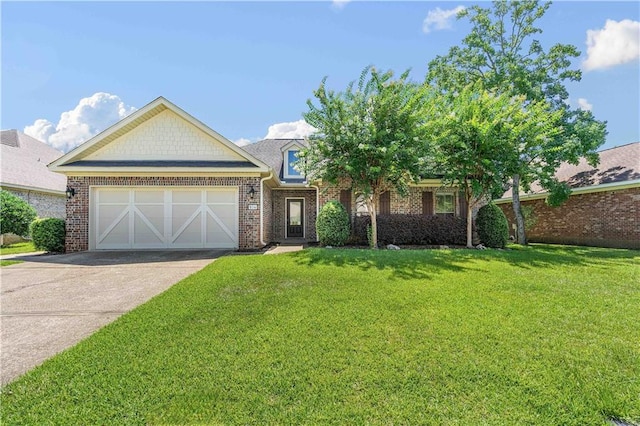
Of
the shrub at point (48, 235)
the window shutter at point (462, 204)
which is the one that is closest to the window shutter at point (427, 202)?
the window shutter at point (462, 204)

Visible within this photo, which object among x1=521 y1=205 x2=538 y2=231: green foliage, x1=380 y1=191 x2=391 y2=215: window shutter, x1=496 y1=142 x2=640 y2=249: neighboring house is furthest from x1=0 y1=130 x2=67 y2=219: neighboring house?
x1=496 y1=142 x2=640 y2=249: neighboring house

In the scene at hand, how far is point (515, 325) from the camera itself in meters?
4.02

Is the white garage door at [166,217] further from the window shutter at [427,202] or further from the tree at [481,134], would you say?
the window shutter at [427,202]

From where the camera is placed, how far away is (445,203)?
Result: 1476 centimetres

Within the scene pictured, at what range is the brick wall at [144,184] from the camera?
11.5 m

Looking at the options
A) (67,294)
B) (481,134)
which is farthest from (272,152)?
(67,294)

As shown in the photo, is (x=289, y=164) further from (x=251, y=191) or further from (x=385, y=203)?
(x=385, y=203)

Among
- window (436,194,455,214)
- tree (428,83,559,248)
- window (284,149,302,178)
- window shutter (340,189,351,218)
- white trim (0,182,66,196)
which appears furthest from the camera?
window (284,149,302,178)

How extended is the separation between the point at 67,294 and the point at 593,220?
64.9 feet

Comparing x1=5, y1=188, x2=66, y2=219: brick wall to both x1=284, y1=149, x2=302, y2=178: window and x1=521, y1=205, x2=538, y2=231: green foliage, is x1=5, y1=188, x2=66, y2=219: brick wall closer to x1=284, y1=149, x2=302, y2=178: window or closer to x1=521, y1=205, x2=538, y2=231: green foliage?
x1=284, y1=149, x2=302, y2=178: window

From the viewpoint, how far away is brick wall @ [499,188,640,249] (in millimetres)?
12938

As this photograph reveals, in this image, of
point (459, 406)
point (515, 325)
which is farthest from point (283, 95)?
point (459, 406)

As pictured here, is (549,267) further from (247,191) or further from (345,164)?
(247,191)

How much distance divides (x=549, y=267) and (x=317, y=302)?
6.40 m
